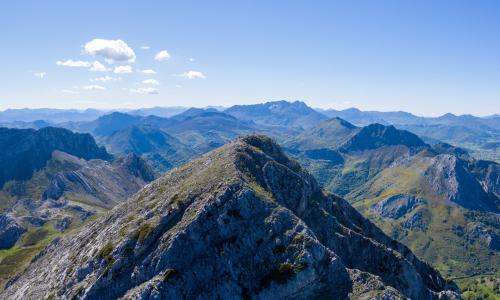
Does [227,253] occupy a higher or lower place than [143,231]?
lower

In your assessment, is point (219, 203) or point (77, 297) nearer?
point (77, 297)

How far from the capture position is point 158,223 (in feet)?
331

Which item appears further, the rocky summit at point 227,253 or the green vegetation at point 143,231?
the green vegetation at point 143,231

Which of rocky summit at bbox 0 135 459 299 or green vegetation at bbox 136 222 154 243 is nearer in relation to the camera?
rocky summit at bbox 0 135 459 299

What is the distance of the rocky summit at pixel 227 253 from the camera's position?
91000 millimetres

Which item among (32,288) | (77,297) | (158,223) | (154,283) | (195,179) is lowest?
(32,288)

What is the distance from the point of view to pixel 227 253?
94.7 metres

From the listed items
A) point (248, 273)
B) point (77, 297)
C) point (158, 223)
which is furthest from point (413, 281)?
point (77, 297)

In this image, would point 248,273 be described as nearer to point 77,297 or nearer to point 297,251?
point 297,251

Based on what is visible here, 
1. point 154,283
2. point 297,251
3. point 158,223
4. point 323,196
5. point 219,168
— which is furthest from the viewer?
point 323,196

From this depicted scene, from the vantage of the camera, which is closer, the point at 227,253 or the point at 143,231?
the point at 227,253

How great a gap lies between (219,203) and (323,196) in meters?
49.3

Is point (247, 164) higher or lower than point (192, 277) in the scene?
higher

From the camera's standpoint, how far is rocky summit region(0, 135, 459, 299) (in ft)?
299
